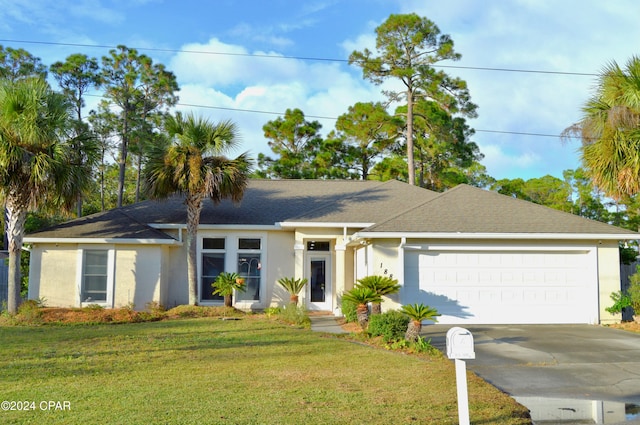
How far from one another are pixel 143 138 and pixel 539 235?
84.8 feet

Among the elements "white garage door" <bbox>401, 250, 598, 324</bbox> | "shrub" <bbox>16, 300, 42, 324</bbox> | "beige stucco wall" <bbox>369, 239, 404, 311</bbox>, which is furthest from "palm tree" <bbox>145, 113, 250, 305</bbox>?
"white garage door" <bbox>401, 250, 598, 324</bbox>

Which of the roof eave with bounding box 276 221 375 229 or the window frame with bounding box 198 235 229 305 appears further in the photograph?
the window frame with bounding box 198 235 229 305

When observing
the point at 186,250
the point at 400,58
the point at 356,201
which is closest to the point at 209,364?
the point at 186,250

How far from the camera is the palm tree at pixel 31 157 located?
49.3 feet

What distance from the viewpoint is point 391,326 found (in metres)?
11.8

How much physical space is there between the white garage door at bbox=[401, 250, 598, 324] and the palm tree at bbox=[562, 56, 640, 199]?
2.51 meters

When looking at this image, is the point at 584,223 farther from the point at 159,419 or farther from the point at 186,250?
the point at 159,419

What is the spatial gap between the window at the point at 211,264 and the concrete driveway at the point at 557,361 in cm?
746

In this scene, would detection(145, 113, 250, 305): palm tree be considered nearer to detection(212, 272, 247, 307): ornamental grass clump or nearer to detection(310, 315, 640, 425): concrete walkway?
detection(212, 272, 247, 307): ornamental grass clump

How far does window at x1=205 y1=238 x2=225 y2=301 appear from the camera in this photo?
18969 mm

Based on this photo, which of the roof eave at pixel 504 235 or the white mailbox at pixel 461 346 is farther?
the roof eave at pixel 504 235

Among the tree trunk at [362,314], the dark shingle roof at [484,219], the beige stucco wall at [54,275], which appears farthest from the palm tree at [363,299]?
the beige stucco wall at [54,275]

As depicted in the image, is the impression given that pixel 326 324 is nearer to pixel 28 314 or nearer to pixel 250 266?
pixel 250 266

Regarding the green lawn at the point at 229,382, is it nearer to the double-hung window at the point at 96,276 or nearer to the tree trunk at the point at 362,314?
the tree trunk at the point at 362,314
